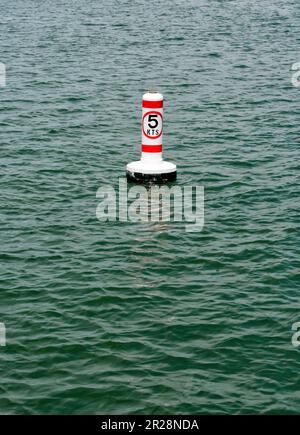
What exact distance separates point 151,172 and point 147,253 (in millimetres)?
4890

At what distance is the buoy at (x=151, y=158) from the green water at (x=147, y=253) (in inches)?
26.3

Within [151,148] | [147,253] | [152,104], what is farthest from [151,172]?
[147,253]

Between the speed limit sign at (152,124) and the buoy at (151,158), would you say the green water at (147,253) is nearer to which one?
the buoy at (151,158)

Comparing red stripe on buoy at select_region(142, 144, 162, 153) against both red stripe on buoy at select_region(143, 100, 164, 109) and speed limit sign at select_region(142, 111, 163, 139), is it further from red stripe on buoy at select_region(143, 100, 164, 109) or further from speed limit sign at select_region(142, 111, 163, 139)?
red stripe on buoy at select_region(143, 100, 164, 109)

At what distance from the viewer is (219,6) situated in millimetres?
66875

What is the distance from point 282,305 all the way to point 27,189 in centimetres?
893

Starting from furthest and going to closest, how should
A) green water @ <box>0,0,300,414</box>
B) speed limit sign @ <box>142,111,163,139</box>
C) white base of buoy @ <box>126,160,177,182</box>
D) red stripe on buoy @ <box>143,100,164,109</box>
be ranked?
white base of buoy @ <box>126,160,177,182</box> < speed limit sign @ <box>142,111,163,139</box> < red stripe on buoy @ <box>143,100,164,109</box> < green water @ <box>0,0,300,414</box>

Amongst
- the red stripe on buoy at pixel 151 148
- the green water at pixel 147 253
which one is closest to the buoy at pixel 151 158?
the red stripe on buoy at pixel 151 148

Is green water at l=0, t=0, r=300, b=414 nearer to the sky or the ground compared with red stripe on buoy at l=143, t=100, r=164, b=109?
nearer to the ground

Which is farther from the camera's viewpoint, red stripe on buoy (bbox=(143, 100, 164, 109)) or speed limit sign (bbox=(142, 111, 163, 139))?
speed limit sign (bbox=(142, 111, 163, 139))

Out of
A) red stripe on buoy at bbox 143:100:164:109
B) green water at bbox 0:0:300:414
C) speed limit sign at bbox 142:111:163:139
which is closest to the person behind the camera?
green water at bbox 0:0:300:414

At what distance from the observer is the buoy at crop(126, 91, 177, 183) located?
75.0 feet

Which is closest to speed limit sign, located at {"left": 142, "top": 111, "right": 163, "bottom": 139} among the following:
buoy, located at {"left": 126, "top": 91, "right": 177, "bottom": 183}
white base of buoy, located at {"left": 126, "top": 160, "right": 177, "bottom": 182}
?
buoy, located at {"left": 126, "top": 91, "right": 177, "bottom": 183}

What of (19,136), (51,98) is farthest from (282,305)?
(51,98)
